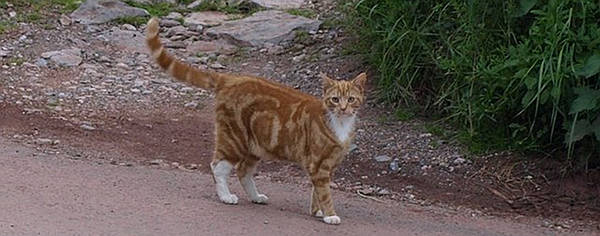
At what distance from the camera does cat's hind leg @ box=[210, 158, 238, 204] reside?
7.20m

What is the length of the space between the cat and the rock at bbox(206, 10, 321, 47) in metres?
4.11

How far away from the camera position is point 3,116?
29.2ft

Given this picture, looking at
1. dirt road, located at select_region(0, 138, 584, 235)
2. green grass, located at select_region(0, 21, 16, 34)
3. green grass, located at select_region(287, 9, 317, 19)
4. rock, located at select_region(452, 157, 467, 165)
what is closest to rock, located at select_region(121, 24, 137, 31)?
green grass, located at select_region(0, 21, 16, 34)

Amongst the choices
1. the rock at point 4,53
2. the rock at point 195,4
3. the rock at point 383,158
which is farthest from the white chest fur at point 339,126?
the rock at point 195,4

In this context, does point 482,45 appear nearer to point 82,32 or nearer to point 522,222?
point 522,222

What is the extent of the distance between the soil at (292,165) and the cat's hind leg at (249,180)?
2.44ft

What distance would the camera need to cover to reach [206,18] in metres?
12.5

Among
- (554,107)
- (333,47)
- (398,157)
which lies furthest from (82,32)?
(554,107)

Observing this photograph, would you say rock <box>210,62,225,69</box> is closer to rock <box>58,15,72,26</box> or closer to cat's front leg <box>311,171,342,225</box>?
rock <box>58,15,72,26</box>

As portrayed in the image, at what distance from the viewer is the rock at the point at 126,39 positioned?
11484mm

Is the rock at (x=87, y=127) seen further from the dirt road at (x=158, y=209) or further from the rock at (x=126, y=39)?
the rock at (x=126, y=39)

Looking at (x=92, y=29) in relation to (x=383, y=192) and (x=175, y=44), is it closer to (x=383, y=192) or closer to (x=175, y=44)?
(x=175, y=44)

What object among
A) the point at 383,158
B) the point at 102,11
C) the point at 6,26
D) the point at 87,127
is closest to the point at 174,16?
the point at 102,11

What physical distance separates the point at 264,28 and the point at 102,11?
1.81m
